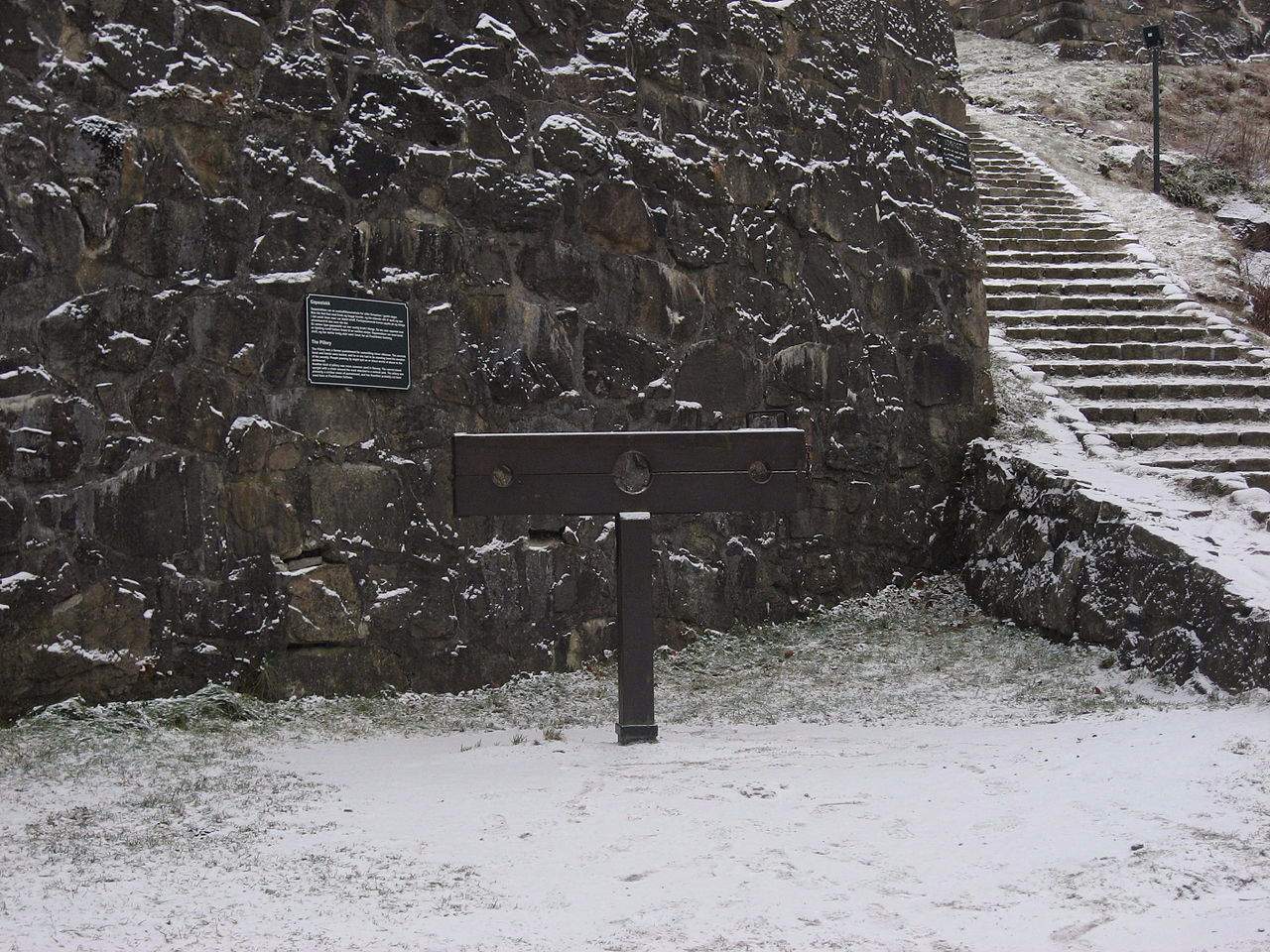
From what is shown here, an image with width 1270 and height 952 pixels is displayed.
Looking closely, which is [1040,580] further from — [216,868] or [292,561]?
[216,868]

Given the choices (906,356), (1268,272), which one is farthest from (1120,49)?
(906,356)

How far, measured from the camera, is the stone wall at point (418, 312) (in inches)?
217

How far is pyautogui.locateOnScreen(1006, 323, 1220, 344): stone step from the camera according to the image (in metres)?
9.94

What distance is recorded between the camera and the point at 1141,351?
382 inches

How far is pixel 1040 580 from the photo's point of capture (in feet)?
23.9

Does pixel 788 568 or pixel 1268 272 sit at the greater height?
pixel 1268 272

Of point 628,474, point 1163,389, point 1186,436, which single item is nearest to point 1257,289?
point 1163,389

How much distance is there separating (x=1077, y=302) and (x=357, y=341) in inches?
244

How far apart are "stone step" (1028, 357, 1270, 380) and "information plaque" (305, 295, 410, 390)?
488 cm

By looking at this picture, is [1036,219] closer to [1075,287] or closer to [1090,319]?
[1075,287]

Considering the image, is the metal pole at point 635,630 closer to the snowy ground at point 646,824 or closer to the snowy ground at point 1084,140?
the snowy ground at point 646,824

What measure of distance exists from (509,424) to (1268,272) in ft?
28.1

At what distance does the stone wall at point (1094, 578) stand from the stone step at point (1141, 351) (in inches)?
67.7

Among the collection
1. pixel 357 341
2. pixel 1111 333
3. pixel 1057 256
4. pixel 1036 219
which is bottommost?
pixel 1111 333
